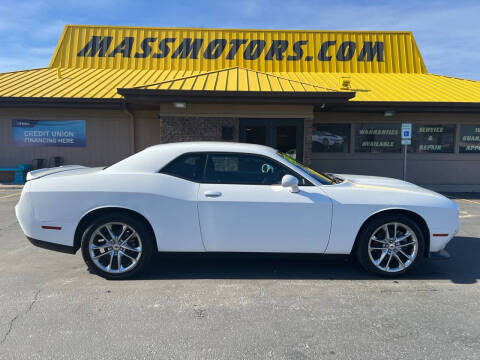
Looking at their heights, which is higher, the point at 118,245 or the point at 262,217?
the point at 262,217

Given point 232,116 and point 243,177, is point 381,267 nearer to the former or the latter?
point 243,177

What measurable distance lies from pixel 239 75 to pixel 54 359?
31.4 ft

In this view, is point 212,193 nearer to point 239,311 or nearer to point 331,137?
point 239,311

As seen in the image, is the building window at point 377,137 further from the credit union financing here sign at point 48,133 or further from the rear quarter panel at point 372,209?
the credit union financing here sign at point 48,133

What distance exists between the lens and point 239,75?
10797 mm

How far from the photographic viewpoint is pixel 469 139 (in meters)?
11.6

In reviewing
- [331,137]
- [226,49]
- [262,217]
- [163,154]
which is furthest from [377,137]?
[163,154]

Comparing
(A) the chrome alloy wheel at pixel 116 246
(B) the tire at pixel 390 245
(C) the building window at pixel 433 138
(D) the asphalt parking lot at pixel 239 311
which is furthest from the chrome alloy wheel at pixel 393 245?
(C) the building window at pixel 433 138

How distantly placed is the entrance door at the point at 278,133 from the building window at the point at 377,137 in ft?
8.90

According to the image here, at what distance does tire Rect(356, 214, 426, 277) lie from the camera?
12.9 ft

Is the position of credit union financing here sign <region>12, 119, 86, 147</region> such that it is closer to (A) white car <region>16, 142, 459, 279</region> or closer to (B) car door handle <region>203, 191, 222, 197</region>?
(A) white car <region>16, 142, 459, 279</region>

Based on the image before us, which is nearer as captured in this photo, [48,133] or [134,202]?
[134,202]

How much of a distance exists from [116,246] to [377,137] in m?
10.1

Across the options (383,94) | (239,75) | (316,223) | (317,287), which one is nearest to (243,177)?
(316,223)
